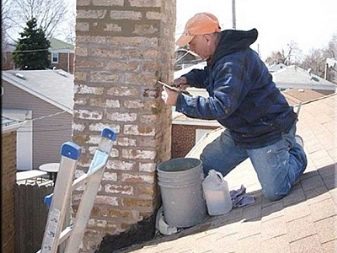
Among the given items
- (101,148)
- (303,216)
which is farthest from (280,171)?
(101,148)

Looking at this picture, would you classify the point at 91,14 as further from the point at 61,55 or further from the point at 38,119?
the point at 61,55

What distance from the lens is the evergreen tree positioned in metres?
29.8

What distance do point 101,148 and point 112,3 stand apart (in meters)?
1.17

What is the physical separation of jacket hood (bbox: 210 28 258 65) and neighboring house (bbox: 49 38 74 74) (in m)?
32.2

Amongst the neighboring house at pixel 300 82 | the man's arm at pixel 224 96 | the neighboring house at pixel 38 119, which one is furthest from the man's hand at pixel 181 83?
the neighboring house at pixel 300 82

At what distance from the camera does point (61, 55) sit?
35.6 meters

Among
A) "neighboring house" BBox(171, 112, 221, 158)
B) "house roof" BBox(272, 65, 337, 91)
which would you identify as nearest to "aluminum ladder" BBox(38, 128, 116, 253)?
"neighboring house" BBox(171, 112, 221, 158)

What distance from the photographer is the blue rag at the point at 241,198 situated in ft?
10.7

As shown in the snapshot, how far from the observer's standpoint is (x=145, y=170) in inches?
132

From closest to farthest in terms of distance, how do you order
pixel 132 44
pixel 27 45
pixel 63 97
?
pixel 132 44
pixel 63 97
pixel 27 45

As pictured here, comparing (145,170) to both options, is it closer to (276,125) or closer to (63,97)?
(276,125)

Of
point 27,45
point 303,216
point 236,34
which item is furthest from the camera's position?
point 27,45

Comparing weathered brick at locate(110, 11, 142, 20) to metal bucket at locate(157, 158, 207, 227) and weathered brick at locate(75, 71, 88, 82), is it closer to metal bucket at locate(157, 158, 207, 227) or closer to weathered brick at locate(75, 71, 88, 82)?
weathered brick at locate(75, 71, 88, 82)

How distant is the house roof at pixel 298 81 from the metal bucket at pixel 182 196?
18070 mm
